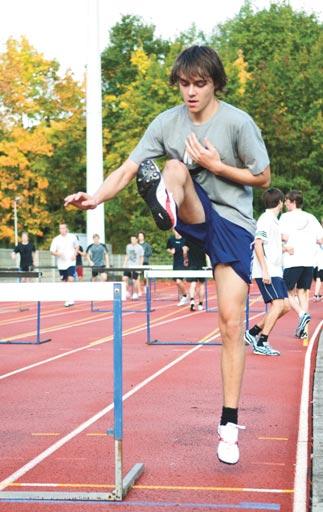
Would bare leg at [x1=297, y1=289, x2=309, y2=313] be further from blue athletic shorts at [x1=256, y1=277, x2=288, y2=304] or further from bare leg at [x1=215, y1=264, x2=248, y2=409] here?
bare leg at [x1=215, y1=264, x2=248, y2=409]

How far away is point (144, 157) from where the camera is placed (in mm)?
4910

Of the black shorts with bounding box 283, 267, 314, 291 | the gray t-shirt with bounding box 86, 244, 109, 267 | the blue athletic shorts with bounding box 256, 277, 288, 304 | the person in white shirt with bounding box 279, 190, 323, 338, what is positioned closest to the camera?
the blue athletic shorts with bounding box 256, 277, 288, 304

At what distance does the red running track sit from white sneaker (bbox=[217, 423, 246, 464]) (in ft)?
0.29

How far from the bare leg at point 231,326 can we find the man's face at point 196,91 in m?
0.82

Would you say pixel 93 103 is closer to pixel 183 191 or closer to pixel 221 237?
pixel 221 237

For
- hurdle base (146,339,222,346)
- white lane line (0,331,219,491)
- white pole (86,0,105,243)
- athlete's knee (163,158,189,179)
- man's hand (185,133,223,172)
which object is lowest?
white lane line (0,331,219,491)

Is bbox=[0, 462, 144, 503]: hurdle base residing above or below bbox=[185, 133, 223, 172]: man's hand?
below

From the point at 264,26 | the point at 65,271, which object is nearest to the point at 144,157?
the point at 65,271

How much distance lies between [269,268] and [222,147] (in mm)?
6202

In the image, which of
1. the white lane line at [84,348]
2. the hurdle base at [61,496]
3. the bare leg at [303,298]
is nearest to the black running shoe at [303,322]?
the bare leg at [303,298]

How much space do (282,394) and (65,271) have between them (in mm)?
14131

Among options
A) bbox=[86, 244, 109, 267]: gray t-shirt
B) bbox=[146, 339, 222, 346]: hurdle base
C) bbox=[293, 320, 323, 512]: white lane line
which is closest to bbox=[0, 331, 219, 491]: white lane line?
bbox=[293, 320, 323, 512]: white lane line

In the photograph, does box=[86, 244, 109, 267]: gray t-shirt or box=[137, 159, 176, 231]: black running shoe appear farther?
box=[86, 244, 109, 267]: gray t-shirt

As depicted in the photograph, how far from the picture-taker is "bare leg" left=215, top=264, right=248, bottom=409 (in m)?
4.89
